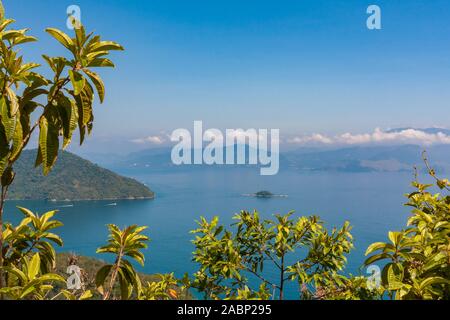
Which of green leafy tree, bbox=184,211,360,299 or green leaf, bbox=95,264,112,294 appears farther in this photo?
green leafy tree, bbox=184,211,360,299

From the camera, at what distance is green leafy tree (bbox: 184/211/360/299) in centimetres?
570

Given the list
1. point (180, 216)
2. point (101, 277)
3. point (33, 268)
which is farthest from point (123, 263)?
point (180, 216)

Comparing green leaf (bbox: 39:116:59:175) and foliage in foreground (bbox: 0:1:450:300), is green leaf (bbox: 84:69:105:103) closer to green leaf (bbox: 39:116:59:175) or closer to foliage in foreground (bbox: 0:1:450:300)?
foliage in foreground (bbox: 0:1:450:300)

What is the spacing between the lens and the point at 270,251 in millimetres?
6406

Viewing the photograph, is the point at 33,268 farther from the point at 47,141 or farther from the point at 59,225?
the point at 47,141

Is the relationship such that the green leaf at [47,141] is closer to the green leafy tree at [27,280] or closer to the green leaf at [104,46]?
the green leaf at [104,46]

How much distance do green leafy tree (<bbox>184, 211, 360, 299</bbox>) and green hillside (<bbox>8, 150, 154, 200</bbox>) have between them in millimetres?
187660

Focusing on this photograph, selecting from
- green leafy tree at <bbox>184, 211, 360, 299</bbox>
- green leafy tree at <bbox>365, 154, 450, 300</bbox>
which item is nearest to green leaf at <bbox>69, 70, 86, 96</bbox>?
green leafy tree at <bbox>365, 154, 450, 300</bbox>

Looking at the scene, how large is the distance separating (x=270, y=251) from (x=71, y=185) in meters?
198

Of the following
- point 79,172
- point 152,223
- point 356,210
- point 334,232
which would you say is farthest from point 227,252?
point 79,172

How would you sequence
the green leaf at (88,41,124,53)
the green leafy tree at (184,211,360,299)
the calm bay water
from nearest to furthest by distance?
the green leaf at (88,41,124,53), the green leafy tree at (184,211,360,299), the calm bay water

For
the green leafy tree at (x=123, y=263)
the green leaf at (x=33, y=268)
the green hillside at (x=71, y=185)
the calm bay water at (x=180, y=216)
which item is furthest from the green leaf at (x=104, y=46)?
the green hillside at (x=71, y=185)
